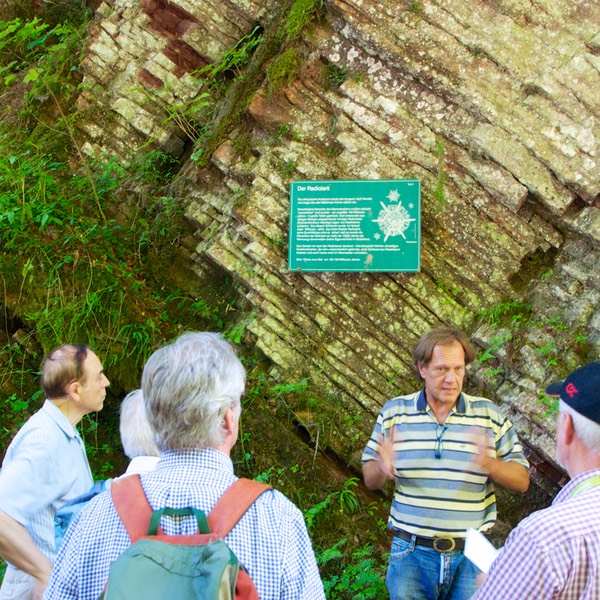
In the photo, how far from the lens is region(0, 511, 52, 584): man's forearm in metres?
3.05

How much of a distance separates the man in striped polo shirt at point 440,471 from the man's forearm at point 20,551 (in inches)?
65.9

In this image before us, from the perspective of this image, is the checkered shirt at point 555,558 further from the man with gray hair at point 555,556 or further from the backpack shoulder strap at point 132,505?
the backpack shoulder strap at point 132,505

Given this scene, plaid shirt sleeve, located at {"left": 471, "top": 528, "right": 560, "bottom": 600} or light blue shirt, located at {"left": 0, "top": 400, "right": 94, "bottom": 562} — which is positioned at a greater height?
plaid shirt sleeve, located at {"left": 471, "top": 528, "right": 560, "bottom": 600}

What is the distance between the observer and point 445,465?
3.69 metres

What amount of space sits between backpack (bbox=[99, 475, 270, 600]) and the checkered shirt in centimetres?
68

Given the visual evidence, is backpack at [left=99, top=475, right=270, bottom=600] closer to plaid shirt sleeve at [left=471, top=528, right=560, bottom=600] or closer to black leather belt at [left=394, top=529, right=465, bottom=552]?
plaid shirt sleeve at [left=471, top=528, right=560, bottom=600]

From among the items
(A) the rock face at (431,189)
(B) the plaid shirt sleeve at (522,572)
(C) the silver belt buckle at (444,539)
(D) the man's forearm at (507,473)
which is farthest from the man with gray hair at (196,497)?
(A) the rock face at (431,189)

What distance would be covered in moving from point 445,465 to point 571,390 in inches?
63.6

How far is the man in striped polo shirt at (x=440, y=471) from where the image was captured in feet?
11.8

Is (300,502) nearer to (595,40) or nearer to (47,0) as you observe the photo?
(595,40)

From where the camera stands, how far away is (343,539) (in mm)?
4953

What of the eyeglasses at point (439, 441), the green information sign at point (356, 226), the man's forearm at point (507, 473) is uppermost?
the green information sign at point (356, 226)

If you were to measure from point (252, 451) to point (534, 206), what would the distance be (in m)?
2.93

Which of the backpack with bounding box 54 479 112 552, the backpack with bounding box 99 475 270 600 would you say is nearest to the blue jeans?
the backpack with bounding box 54 479 112 552
